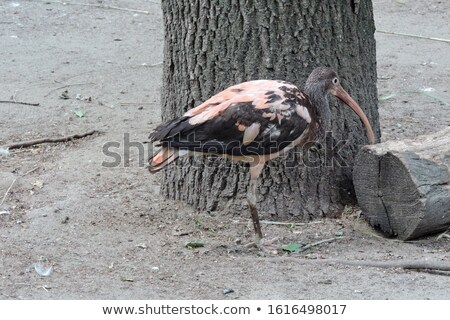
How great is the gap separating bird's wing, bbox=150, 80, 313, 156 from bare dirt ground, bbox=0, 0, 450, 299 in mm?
774

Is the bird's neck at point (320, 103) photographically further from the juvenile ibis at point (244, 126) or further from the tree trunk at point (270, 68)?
the tree trunk at point (270, 68)

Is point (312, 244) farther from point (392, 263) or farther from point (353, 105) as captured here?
point (353, 105)

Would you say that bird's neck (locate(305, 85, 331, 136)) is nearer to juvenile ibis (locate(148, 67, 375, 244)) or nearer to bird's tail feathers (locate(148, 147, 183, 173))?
juvenile ibis (locate(148, 67, 375, 244))

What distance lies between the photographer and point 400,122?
8531mm

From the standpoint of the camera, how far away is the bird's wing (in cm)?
564

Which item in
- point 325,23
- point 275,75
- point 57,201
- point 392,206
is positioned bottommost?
point 57,201

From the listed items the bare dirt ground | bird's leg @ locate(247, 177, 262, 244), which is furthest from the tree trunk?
bird's leg @ locate(247, 177, 262, 244)

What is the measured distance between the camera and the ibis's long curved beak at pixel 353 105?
6199 mm

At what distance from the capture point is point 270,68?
6176 millimetres

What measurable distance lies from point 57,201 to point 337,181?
2263 millimetres

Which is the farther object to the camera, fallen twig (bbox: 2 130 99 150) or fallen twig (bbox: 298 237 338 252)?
fallen twig (bbox: 2 130 99 150)

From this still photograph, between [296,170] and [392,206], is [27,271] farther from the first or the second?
[392,206]

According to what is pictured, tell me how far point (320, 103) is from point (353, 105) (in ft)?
1.44
